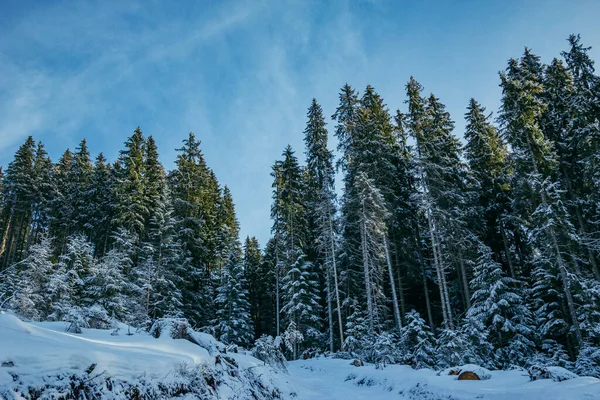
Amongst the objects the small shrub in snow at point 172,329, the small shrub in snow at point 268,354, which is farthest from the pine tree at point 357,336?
the small shrub in snow at point 172,329

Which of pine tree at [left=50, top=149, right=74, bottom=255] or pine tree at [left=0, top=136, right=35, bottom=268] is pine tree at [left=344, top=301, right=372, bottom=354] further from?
pine tree at [left=0, top=136, right=35, bottom=268]

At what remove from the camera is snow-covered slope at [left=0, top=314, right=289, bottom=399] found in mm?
3525

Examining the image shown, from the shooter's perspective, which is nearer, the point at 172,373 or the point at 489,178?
the point at 172,373

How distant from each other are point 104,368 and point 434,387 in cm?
796

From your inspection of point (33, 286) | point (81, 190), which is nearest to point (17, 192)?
point (81, 190)

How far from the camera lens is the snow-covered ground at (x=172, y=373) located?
3.69 meters

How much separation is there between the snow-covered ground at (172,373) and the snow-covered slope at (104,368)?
10 mm

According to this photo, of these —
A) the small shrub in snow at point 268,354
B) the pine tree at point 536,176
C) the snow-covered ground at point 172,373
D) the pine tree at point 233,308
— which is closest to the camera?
the snow-covered ground at point 172,373

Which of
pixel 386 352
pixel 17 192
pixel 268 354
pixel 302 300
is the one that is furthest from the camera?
pixel 17 192

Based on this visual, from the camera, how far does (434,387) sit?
8750 millimetres

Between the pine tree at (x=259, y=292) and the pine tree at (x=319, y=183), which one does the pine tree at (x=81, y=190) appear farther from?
the pine tree at (x=319, y=183)

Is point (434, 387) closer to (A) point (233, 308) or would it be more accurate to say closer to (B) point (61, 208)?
(A) point (233, 308)

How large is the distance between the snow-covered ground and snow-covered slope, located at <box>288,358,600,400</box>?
21mm

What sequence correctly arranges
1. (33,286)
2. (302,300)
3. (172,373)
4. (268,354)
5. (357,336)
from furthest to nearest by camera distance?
(302,300) → (357,336) → (33,286) → (268,354) → (172,373)
